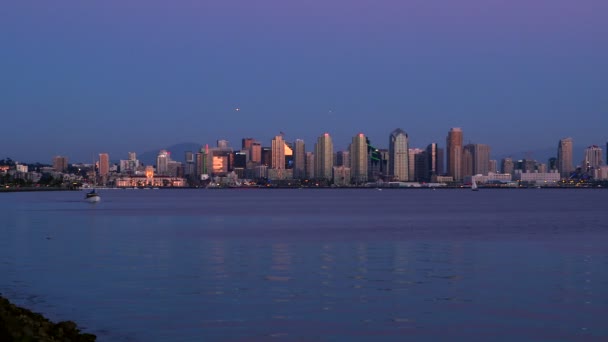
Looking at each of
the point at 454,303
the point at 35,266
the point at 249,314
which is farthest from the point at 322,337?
the point at 35,266

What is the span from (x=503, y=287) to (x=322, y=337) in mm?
10073

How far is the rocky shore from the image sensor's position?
1510cm

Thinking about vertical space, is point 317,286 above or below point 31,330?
below

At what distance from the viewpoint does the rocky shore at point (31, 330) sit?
49.5ft

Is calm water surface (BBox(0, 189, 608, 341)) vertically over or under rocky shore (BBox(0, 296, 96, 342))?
under

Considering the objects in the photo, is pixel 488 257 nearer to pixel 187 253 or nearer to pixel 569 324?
pixel 187 253

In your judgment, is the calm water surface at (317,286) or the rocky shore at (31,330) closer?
the rocky shore at (31,330)

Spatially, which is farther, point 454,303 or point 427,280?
point 427,280

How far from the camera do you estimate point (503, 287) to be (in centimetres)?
2786

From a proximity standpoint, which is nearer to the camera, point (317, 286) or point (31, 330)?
point (31, 330)

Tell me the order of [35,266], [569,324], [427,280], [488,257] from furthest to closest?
[488,257]
[35,266]
[427,280]
[569,324]

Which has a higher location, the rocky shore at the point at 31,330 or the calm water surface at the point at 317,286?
the rocky shore at the point at 31,330

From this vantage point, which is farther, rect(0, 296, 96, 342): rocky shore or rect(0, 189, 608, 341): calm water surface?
rect(0, 189, 608, 341): calm water surface

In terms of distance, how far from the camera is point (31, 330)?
1619 cm
